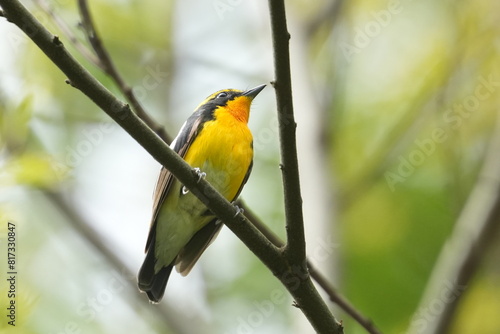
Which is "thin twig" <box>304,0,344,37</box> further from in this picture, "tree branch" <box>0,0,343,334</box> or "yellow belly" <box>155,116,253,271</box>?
"tree branch" <box>0,0,343,334</box>

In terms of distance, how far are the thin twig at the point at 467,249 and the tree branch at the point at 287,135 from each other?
1.14 m

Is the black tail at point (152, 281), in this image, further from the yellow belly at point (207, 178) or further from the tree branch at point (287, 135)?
the tree branch at point (287, 135)

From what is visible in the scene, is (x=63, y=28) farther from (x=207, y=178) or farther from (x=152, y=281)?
(x=152, y=281)

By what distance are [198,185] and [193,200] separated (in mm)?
1915

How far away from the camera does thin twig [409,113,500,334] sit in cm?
394

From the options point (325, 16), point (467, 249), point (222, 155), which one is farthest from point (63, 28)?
point (325, 16)

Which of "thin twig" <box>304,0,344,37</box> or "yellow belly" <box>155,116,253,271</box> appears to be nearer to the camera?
"yellow belly" <box>155,116,253,271</box>

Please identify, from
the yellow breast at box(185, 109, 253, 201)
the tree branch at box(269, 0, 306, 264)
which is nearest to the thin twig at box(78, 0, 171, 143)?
the yellow breast at box(185, 109, 253, 201)

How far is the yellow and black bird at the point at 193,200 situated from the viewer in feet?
17.0

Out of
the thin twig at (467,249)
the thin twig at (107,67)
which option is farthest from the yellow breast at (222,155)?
the thin twig at (467,249)

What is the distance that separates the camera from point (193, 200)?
528 centimetres

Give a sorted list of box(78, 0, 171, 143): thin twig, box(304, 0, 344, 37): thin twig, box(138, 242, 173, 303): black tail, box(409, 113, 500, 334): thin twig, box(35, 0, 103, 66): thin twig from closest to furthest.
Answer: box(409, 113, 500, 334): thin twig, box(78, 0, 171, 143): thin twig, box(35, 0, 103, 66): thin twig, box(138, 242, 173, 303): black tail, box(304, 0, 344, 37): thin twig

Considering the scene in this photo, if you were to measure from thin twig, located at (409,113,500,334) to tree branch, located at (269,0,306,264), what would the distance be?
1.14m

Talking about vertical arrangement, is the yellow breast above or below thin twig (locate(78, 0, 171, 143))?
below
